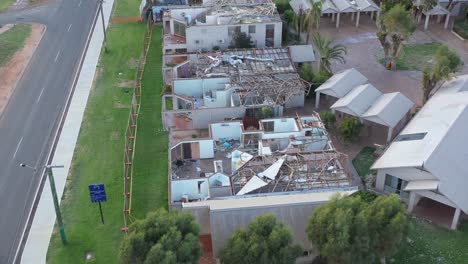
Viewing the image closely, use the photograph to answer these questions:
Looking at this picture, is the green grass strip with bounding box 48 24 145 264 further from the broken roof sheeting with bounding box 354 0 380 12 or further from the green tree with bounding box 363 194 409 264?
the broken roof sheeting with bounding box 354 0 380 12

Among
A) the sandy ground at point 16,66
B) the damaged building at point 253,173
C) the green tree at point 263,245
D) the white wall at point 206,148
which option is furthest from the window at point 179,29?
the green tree at point 263,245

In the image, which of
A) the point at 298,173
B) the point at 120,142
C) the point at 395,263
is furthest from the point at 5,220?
the point at 395,263

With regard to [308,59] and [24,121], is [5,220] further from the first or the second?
[308,59]

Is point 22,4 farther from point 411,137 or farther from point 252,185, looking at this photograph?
point 411,137

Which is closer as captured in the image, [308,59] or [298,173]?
[298,173]

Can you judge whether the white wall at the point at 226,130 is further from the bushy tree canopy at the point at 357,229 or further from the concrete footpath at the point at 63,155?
the bushy tree canopy at the point at 357,229

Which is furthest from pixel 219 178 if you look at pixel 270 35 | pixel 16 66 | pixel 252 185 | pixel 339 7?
pixel 339 7
